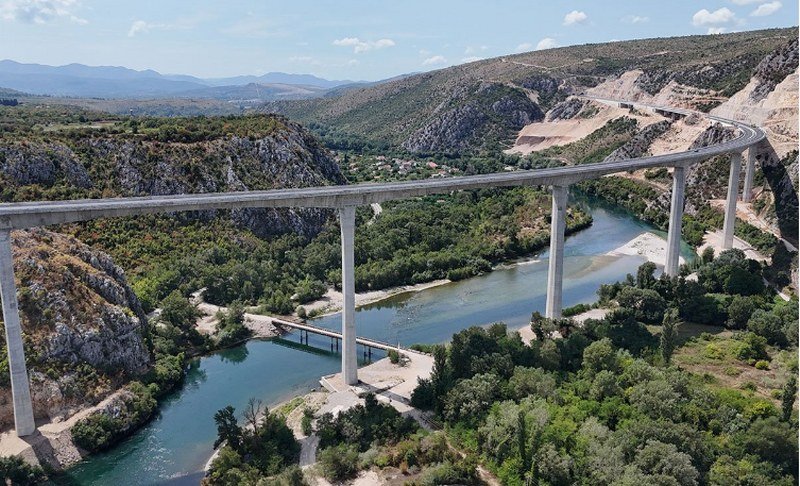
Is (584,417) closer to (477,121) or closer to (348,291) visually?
(348,291)

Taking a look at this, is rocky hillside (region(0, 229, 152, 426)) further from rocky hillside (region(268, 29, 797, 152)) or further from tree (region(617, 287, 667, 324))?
rocky hillside (region(268, 29, 797, 152))

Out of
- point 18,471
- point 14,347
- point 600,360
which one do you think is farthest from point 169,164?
point 600,360

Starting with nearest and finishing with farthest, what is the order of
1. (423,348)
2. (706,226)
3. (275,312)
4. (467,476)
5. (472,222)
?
(467,476) → (423,348) → (275,312) → (706,226) → (472,222)

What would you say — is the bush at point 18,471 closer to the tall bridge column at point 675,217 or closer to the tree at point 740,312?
the tree at point 740,312

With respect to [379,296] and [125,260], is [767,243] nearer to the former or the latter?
[379,296]

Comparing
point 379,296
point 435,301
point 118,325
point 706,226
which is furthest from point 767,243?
point 118,325

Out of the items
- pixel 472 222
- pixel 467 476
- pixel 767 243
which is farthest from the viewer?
pixel 472 222
